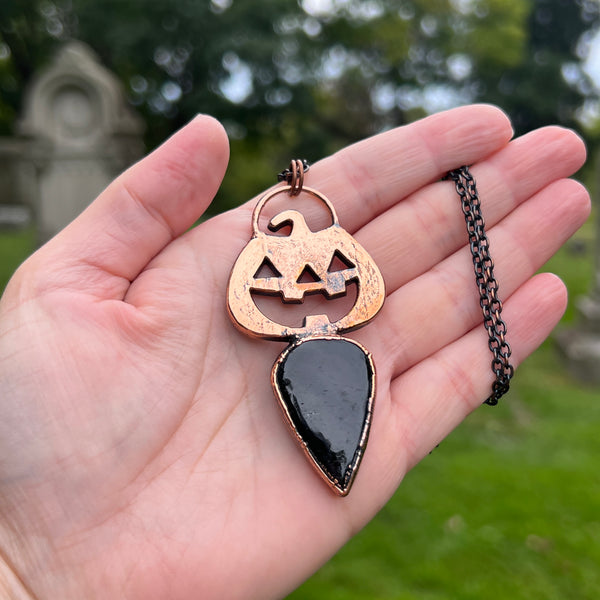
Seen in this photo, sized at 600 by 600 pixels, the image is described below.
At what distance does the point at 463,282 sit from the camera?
2.41m

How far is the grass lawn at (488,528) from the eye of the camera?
2.89 meters

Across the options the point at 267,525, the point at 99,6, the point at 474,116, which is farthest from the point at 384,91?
the point at 267,525

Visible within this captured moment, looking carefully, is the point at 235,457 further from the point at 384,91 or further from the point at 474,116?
the point at 384,91

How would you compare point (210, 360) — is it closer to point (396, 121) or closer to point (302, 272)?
point (302, 272)

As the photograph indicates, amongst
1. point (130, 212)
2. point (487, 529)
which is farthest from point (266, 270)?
point (487, 529)

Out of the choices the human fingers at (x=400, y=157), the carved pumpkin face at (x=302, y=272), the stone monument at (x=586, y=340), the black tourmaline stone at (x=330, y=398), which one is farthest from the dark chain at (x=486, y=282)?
the stone monument at (x=586, y=340)

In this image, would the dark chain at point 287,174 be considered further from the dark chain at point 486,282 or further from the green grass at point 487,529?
the green grass at point 487,529

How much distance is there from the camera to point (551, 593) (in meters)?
2.88

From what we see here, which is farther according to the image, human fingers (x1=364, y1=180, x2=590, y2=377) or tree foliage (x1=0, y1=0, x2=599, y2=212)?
tree foliage (x1=0, y1=0, x2=599, y2=212)

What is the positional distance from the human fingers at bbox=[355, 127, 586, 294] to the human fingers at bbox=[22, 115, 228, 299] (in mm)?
766

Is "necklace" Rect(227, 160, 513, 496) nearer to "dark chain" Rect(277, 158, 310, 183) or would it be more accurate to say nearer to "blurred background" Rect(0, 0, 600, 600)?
"dark chain" Rect(277, 158, 310, 183)

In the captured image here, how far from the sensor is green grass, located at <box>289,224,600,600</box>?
2895mm

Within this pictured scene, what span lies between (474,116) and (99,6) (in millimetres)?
11319

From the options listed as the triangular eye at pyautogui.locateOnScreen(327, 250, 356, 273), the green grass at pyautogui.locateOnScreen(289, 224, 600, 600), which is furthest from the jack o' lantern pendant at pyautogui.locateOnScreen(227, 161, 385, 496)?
the green grass at pyautogui.locateOnScreen(289, 224, 600, 600)
